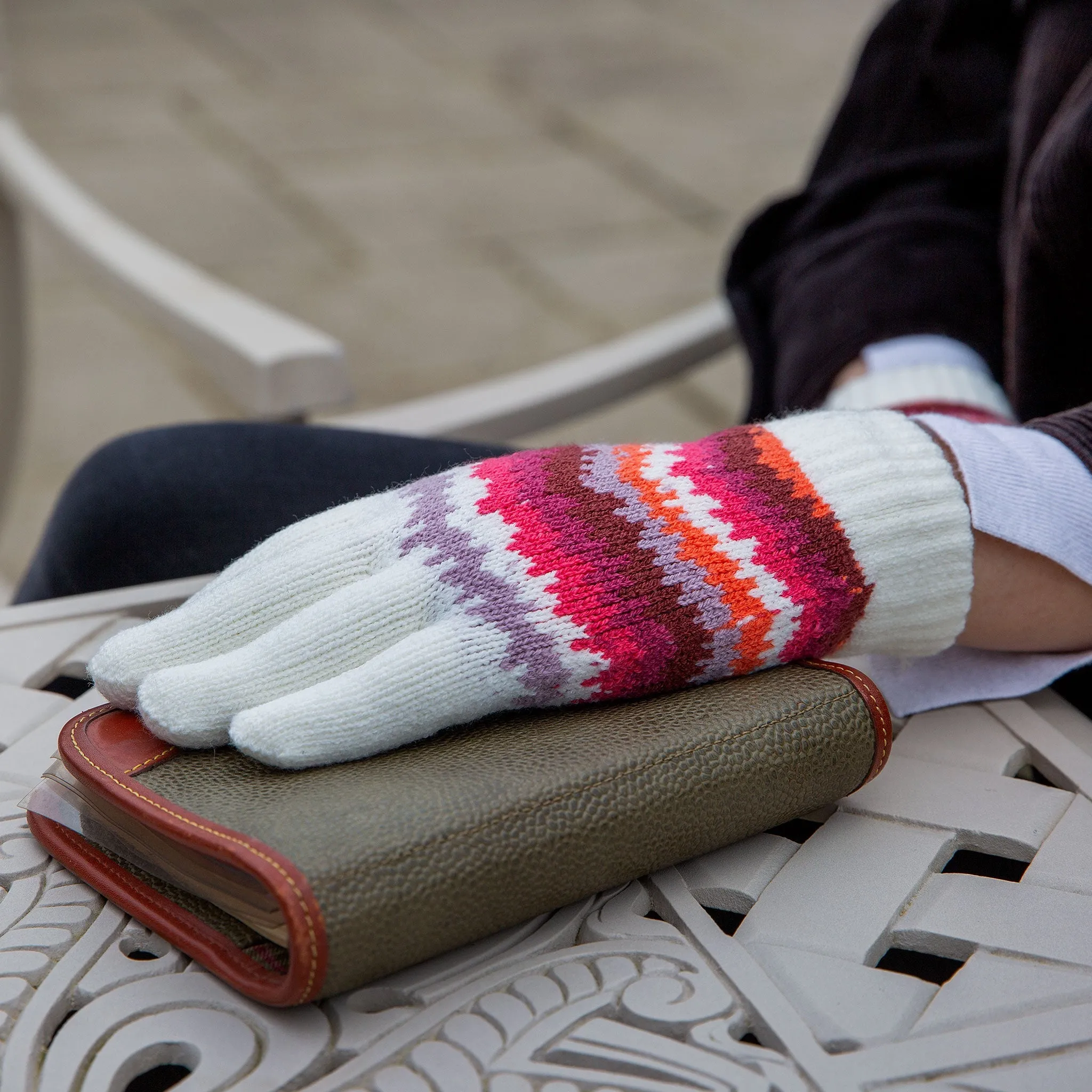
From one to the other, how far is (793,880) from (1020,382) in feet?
1.52

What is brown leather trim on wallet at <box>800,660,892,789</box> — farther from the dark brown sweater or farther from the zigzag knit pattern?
the dark brown sweater

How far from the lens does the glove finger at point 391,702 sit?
535 millimetres

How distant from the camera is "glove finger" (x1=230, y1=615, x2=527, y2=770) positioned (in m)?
0.53

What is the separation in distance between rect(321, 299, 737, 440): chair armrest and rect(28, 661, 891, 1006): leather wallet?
40 centimetres

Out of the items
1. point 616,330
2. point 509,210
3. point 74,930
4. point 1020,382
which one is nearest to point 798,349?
point 1020,382

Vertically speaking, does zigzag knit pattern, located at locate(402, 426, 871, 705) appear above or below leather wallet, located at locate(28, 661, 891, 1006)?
above

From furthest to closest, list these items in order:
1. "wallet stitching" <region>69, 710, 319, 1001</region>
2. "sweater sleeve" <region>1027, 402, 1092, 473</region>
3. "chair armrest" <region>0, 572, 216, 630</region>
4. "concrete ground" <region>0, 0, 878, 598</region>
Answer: "concrete ground" <region>0, 0, 878, 598</region>
"chair armrest" <region>0, 572, 216, 630</region>
"sweater sleeve" <region>1027, 402, 1092, 473</region>
"wallet stitching" <region>69, 710, 319, 1001</region>

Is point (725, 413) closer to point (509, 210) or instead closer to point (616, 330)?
point (616, 330)

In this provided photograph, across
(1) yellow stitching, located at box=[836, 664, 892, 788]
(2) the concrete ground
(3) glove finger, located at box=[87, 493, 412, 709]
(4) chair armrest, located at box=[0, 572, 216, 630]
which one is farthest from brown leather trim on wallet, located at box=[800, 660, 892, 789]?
(2) the concrete ground

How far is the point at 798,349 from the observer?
40.1 inches

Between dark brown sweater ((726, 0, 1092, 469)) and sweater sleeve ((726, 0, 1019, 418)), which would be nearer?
dark brown sweater ((726, 0, 1092, 469))

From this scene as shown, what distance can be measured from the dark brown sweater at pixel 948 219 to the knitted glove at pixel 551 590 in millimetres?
272

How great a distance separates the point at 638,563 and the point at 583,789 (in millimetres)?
112

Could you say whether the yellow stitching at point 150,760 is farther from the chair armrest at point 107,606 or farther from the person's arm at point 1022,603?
the person's arm at point 1022,603
